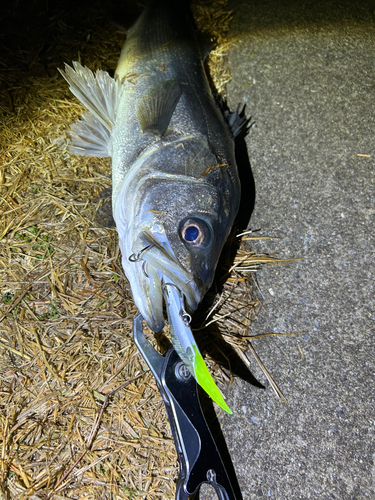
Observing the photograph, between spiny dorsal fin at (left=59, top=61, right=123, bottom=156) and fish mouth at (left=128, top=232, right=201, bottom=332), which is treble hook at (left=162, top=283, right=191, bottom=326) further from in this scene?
spiny dorsal fin at (left=59, top=61, right=123, bottom=156)

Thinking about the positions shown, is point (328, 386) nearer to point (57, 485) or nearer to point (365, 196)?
point (365, 196)

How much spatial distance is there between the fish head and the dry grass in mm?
473

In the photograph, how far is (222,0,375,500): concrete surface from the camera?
221cm

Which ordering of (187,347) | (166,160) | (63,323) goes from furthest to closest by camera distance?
(63,323)
(166,160)
(187,347)

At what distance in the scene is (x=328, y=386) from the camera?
236 cm

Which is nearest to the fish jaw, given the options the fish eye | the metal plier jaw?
the fish eye

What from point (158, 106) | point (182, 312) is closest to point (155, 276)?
point (182, 312)

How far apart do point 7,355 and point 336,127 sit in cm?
308

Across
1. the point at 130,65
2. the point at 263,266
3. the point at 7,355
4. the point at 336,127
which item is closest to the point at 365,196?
the point at 336,127

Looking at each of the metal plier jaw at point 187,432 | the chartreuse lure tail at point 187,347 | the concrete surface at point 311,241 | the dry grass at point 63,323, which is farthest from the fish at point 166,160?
the concrete surface at point 311,241

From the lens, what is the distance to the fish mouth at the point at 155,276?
1.75 metres

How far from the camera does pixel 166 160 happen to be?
6.86ft

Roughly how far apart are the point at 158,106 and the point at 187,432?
6.27 ft

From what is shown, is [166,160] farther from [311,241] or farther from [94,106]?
[311,241]
